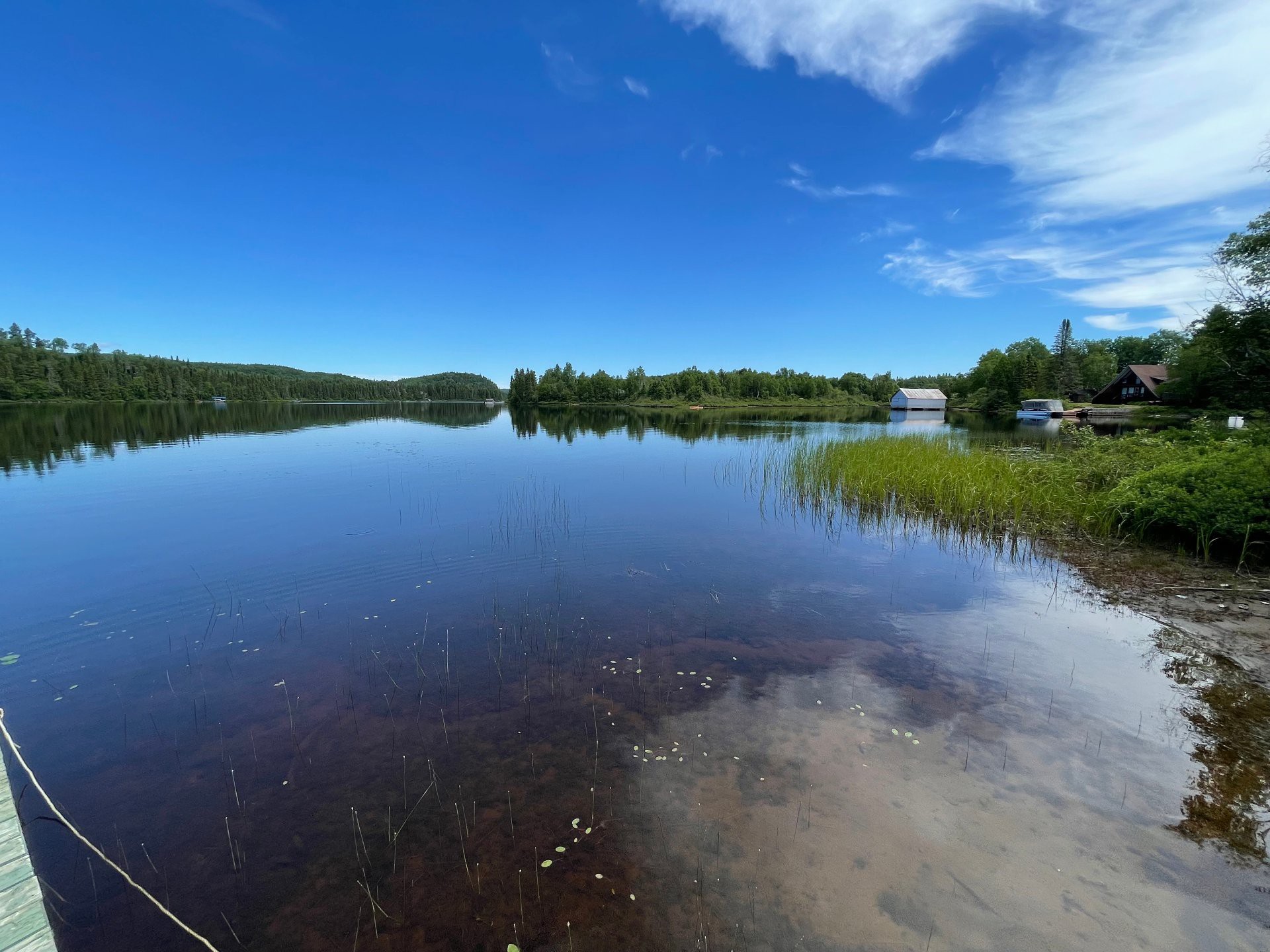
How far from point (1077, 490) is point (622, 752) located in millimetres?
14678

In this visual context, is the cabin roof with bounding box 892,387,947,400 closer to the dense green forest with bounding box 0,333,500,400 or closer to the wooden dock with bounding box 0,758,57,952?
the wooden dock with bounding box 0,758,57,952

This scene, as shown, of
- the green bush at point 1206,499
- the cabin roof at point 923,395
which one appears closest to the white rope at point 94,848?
the green bush at point 1206,499

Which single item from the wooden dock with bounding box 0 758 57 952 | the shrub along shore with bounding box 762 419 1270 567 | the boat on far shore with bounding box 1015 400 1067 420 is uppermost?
the boat on far shore with bounding box 1015 400 1067 420

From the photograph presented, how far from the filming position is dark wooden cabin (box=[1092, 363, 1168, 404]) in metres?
52.2

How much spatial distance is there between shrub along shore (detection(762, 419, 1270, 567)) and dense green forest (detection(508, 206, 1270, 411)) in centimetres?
194

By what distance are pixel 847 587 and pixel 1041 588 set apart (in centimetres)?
335

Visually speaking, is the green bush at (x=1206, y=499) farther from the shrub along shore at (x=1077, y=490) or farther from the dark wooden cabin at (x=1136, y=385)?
the dark wooden cabin at (x=1136, y=385)

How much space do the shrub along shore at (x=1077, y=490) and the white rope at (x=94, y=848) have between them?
521 inches

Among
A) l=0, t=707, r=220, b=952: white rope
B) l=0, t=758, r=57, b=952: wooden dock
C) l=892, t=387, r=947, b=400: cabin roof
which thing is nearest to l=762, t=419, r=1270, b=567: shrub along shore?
l=0, t=707, r=220, b=952: white rope

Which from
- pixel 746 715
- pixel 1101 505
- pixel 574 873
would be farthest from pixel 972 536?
pixel 574 873

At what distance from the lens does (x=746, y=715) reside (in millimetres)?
5160

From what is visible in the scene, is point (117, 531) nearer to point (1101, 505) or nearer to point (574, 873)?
point (574, 873)

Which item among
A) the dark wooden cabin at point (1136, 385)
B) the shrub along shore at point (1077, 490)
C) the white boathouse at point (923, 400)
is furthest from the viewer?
the white boathouse at point (923, 400)

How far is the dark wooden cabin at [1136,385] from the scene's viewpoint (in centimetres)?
5225
